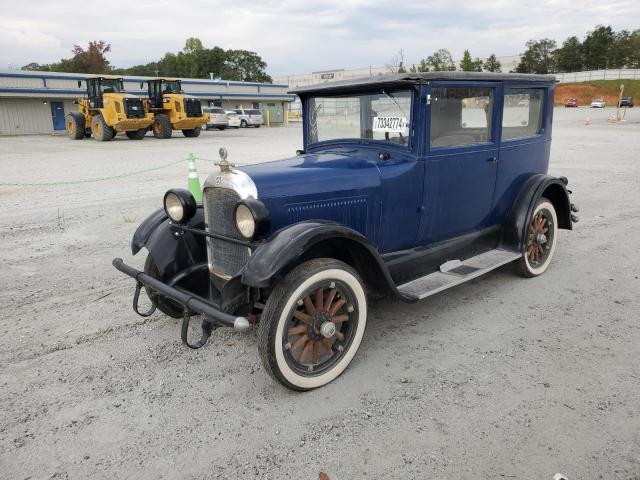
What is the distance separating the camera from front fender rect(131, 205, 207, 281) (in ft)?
11.0

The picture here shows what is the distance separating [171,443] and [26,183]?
9.35 metres

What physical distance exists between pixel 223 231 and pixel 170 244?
1.78ft

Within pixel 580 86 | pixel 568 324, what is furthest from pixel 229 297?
pixel 580 86

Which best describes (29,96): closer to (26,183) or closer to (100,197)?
(26,183)

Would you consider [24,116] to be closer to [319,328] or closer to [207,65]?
[319,328]

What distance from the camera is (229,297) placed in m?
2.90

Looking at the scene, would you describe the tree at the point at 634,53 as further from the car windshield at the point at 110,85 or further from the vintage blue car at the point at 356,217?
the vintage blue car at the point at 356,217

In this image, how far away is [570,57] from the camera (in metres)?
79.9

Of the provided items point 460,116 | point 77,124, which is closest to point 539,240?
point 460,116

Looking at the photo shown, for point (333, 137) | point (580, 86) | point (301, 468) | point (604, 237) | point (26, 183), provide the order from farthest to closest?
point (580, 86) → point (26, 183) → point (604, 237) → point (333, 137) → point (301, 468)

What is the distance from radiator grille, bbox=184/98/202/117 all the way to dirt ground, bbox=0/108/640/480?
1800 cm

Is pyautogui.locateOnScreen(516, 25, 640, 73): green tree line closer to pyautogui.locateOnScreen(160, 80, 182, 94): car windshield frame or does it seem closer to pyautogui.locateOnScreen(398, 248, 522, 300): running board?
pyautogui.locateOnScreen(160, 80, 182, 94): car windshield frame

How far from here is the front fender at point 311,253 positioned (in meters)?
2.53

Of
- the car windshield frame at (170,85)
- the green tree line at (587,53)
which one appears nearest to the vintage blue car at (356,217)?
the car windshield frame at (170,85)
